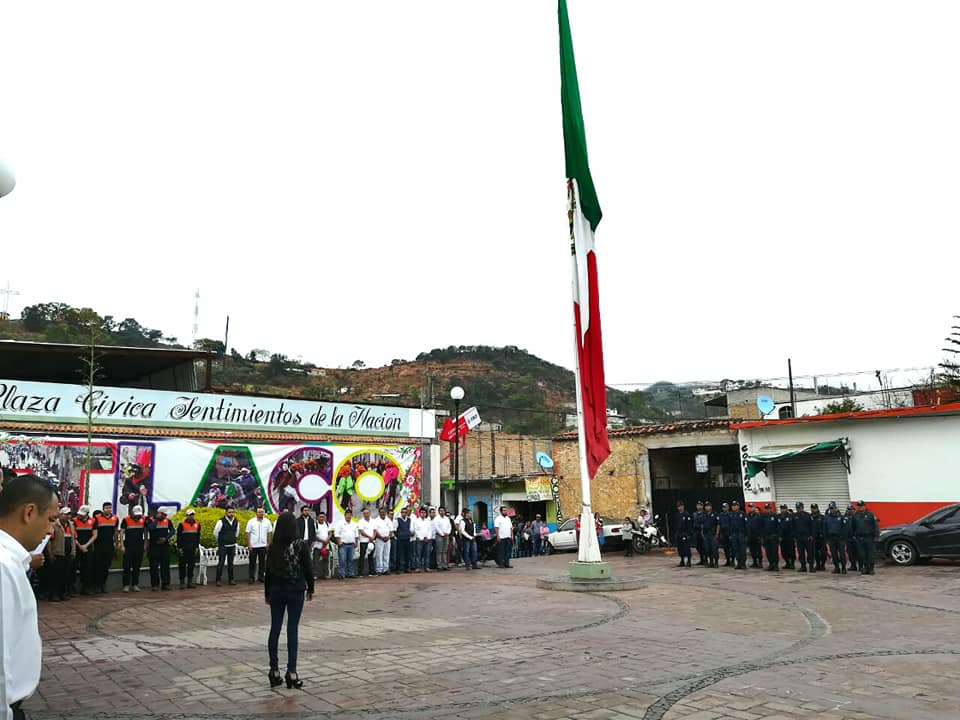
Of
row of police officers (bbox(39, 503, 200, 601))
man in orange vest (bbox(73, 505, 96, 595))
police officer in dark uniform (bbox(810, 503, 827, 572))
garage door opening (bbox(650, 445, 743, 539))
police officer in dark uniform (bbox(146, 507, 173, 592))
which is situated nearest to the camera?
row of police officers (bbox(39, 503, 200, 601))

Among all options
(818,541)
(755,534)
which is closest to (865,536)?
(818,541)

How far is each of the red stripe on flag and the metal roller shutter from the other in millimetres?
11568

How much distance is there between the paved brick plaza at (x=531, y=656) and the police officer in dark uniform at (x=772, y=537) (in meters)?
4.26

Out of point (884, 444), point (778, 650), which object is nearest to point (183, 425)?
point (778, 650)

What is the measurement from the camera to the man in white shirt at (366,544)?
19.0 m

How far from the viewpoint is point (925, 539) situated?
698 inches

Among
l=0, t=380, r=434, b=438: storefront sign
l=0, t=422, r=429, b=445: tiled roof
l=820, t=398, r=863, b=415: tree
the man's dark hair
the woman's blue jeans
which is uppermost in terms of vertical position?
l=820, t=398, r=863, b=415: tree

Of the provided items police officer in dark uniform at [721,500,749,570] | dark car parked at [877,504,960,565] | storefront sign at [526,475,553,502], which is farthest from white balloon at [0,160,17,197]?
storefront sign at [526,475,553,502]

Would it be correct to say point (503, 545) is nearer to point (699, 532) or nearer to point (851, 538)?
point (699, 532)

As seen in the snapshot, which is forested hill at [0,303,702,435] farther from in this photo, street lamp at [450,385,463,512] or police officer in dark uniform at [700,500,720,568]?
police officer in dark uniform at [700,500,720,568]

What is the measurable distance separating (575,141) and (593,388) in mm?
5251

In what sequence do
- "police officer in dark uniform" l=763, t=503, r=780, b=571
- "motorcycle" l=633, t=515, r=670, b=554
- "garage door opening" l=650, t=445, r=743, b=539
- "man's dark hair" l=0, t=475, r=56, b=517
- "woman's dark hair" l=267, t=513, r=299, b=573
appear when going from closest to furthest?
"man's dark hair" l=0, t=475, r=56, b=517
"woman's dark hair" l=267, t=513, r=299, b=573
"police officer in dark uniform" l=763, t=503, r=780, b=571
"motorcycle" l=633, t=515, r=670, b=554
"garage door opening" l=650, t=445, r=743, b=539

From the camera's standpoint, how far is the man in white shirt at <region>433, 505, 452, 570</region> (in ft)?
66.9

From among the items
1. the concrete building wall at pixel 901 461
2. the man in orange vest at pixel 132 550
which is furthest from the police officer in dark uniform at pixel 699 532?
the man in orange vest at pixel 132 550
